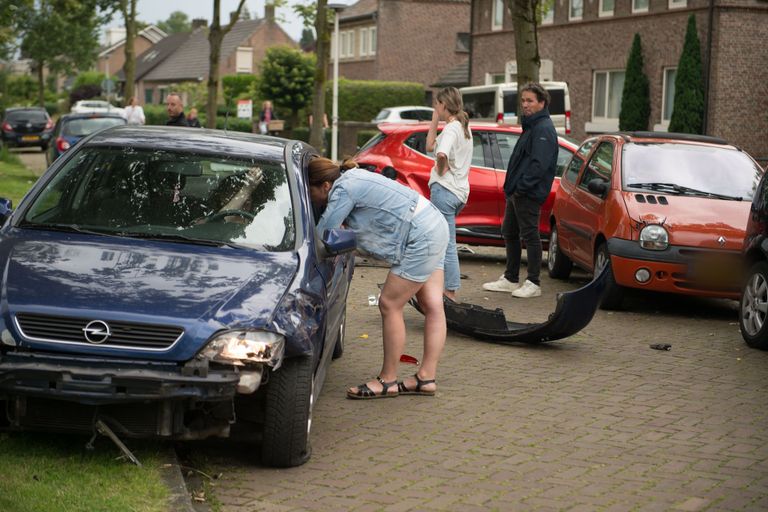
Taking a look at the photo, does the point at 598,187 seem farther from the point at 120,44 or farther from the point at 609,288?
the point at 120,44

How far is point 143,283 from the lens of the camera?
569 cm

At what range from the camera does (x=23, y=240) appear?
6.23 m

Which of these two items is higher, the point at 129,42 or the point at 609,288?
the point at 129,42

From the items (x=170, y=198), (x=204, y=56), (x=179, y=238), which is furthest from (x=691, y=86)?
(x=204, y=56)

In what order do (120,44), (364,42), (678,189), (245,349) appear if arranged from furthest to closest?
(120,44) → (364,42) → (678,189) → (245,349)

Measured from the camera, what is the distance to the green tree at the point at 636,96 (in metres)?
35.2

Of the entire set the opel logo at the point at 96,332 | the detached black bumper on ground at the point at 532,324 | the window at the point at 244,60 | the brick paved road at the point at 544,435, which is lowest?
the brick paved road at the point at 544,435

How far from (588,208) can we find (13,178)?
18582 millimetres

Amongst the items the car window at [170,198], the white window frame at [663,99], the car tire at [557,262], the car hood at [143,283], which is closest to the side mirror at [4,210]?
the car window at [170,198]

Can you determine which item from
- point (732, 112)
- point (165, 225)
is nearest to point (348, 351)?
point (165, 225)

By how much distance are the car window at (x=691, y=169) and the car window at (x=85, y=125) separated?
16474 mm

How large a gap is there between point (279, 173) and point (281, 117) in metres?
55.0

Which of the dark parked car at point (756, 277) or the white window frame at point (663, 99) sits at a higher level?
the white window frame at point (663, 99)

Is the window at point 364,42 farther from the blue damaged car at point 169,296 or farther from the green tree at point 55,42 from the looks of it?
the blue damaged car at point 169,296
